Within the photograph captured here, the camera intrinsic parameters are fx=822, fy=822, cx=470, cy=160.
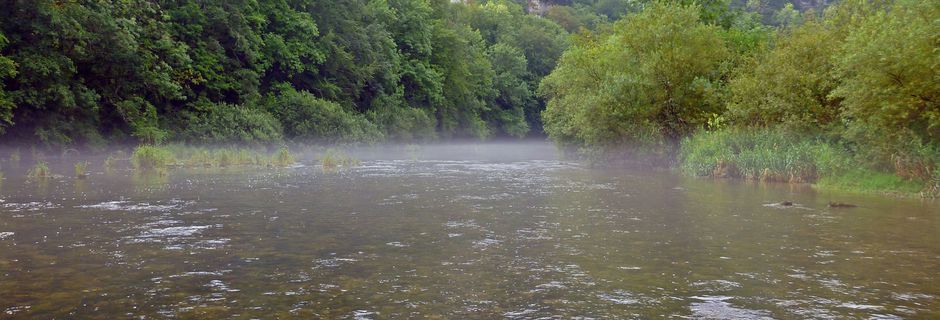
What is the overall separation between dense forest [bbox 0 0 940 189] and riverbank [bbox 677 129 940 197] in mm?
75

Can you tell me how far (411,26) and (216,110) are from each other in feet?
110

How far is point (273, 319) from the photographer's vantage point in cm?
932

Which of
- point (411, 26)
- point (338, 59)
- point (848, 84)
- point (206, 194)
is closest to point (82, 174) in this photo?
point (206, 194)

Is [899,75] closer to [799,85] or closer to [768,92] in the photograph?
[799,85]

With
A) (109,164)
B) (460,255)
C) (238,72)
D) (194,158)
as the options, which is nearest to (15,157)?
(109,164)

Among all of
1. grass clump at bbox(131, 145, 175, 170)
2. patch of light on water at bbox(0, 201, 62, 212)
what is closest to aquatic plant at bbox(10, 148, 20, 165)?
grass clump at bbox(131, 145, 175, 170)

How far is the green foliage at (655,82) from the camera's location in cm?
4169

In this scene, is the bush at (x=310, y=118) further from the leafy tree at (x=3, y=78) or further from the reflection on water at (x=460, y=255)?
the reflection on water at (x=460, y=255)

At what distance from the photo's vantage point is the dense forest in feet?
84.5

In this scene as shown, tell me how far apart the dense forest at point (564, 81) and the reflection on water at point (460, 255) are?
387cm

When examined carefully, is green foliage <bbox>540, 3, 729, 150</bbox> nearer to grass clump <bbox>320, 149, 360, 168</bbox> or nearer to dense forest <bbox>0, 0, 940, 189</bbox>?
dense forest <bbox>0, 0, 940, 189</bbox>

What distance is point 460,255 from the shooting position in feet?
45.5

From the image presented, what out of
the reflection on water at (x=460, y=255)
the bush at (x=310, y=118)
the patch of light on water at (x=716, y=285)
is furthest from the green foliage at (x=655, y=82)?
the patch of light on water at (x=716, y=285)

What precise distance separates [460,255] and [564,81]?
123 ft
